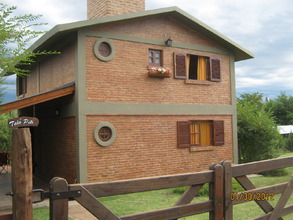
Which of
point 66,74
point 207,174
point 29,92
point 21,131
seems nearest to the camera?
point 21,131

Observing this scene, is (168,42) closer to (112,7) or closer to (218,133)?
(112,7)

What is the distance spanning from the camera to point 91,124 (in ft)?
31.0

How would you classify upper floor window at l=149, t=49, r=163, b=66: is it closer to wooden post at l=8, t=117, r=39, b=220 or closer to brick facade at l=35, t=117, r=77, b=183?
brick facade at l=35, t=117, r=77, b=183

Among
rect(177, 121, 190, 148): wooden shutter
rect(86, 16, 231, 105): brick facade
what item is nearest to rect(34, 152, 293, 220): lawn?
rect(177, 121, 190, 148): wooden shutter

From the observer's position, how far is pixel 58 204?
2680mm

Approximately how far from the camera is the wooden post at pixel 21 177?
2610mm

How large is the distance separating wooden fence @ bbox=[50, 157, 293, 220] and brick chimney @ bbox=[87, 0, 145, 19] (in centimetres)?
867

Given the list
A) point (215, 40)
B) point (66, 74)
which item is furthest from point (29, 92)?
point (215, 40)

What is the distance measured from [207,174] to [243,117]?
11592 mm

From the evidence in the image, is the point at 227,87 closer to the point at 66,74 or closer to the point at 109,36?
the point at 109,36

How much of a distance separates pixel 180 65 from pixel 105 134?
3.81 m

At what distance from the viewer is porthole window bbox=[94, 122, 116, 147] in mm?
9477

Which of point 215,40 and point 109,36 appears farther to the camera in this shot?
point 215,40
